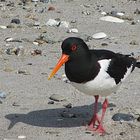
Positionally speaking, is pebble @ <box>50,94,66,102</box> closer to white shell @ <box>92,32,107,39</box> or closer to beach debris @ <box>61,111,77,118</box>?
beach debris @ <box>61,111,77,118</box>

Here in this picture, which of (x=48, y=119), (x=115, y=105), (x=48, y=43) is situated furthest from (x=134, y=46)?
(x=48, y=119)

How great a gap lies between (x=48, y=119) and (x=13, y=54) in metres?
2.88

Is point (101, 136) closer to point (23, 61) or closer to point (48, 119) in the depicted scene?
point (48, 119)

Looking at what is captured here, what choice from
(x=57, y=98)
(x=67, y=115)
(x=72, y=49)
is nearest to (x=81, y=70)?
(x=72, y=49)

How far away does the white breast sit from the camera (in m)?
7.04

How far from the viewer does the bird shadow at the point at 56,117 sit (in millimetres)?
7602

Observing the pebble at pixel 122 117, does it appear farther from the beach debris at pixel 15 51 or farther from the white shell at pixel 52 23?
the white shell at pixel 52 23

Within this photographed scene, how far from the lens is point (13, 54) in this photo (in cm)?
1039

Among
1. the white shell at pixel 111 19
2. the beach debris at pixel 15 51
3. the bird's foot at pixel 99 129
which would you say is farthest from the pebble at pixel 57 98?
the white shell at pixel 111 19

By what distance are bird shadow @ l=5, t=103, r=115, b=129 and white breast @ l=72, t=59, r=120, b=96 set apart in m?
0.69

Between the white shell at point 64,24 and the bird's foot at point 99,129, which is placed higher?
the bird's foot at point 99,129

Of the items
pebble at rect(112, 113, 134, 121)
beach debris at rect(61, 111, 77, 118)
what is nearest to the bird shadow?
beach debris at rect(61, 111, 77, 118)

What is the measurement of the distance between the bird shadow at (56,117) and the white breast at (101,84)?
69cm

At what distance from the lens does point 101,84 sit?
7098 mm
